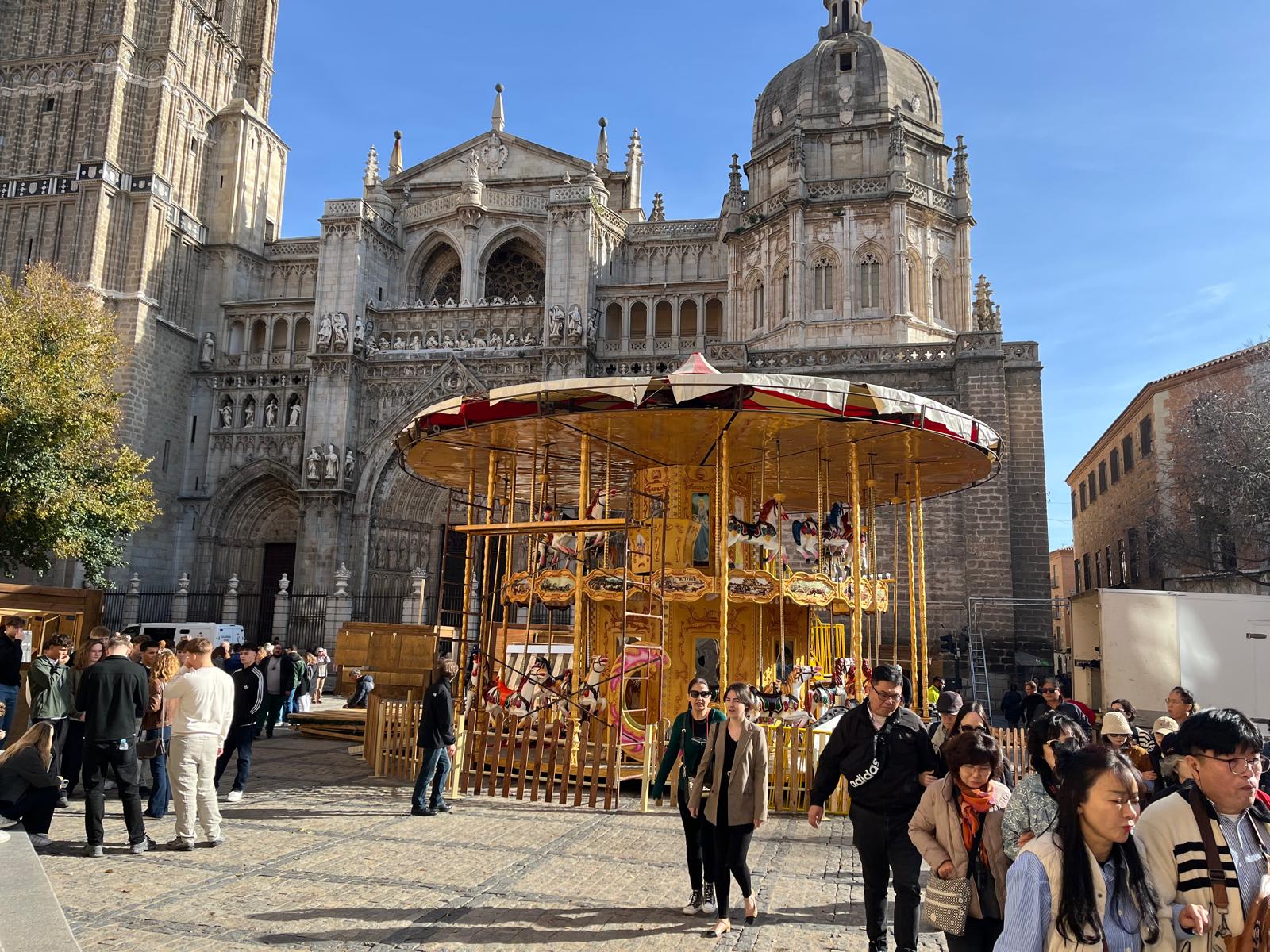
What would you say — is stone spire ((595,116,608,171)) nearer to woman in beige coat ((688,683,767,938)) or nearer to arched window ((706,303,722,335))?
arched window ((706,303,722,335))

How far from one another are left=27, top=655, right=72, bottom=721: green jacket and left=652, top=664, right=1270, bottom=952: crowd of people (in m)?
5.37

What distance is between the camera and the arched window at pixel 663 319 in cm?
3102

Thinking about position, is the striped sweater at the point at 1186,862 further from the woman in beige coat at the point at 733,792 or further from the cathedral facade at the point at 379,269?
the cathedral facade at the point at 379,269

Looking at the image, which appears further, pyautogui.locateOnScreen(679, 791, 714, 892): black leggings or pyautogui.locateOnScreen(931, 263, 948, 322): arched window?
pyautogui.locateOnScreen(931, 263, 948, 322): arched window

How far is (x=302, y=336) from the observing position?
33094mm

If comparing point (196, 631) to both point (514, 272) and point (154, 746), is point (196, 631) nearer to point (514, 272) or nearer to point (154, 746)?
point (514, 272)

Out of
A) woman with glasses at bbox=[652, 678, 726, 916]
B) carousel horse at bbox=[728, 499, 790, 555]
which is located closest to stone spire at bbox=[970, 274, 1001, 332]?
carousel horse at bbox=[728, 499, 790, 555]

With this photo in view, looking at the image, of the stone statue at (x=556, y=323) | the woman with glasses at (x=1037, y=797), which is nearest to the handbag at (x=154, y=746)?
the woman with glasses at (x=1037, y=797)

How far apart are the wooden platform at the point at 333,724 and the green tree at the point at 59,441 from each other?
9.67m

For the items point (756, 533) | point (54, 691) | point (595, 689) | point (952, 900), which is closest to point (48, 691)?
point (54, 691)

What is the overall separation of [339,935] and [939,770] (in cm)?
357

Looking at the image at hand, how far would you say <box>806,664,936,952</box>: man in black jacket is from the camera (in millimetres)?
4926

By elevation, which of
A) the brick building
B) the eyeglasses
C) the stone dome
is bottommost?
the eyeglasses

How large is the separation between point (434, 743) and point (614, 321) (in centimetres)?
2405
